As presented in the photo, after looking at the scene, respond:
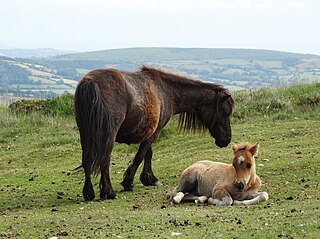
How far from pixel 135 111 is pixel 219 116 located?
2.49 meters

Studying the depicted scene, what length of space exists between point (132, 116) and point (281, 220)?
376 centimetres

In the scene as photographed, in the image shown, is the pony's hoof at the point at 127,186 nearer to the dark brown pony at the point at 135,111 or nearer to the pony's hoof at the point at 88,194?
the dark brown pony at the point at 135,111

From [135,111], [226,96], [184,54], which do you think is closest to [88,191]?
[135,111]

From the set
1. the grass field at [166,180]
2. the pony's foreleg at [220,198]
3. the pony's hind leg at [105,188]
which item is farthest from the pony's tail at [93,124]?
the pony's foreleg at [220,198]

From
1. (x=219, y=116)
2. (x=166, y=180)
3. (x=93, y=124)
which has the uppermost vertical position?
(x=93, y=124)

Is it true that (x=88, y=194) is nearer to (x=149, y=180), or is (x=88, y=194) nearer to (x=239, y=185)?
(x=149, y=180)

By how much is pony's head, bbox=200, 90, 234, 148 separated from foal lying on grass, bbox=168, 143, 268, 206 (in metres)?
1.90

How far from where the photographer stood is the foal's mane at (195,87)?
1155 centimetres

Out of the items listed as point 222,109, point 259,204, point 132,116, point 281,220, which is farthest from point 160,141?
point 281,220

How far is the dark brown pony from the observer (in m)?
9.43

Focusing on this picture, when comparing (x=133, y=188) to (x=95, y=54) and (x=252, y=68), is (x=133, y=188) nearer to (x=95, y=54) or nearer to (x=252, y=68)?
(x=252, y=68)

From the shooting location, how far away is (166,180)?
38.5 ft

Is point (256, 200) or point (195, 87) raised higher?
point (195, 87)

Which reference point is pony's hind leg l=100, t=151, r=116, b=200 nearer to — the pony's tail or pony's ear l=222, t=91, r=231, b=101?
the pony's tail
